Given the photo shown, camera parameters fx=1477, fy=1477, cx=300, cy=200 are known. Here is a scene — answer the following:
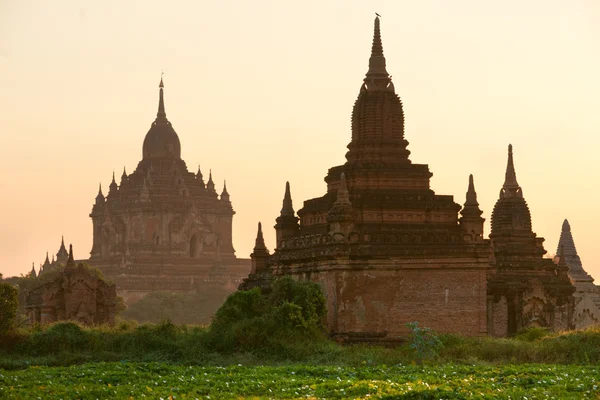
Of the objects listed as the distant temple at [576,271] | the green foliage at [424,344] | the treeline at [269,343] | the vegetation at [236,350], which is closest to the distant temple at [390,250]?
the treeline at [269,343]

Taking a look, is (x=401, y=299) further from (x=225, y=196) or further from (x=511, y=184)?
(x=225, y=196)

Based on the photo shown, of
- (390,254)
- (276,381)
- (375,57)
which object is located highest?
(375,57)

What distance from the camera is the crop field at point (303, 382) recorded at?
2584cm

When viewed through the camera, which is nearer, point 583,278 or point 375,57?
point 375,57

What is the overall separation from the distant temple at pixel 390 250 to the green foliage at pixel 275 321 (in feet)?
3.83

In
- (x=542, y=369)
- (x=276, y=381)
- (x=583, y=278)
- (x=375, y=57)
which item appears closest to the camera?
(x=276, y=381)

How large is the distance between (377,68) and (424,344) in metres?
12.1

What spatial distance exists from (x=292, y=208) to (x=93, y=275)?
1206 centimetres

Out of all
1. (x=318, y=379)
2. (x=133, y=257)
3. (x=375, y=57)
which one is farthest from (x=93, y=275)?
(x=133, y=257)

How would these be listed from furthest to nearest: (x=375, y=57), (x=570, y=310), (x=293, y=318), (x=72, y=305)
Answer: (x=72, y=305) < (x=570, y=310) < (x=375, y=57) < (x=293, y=318)

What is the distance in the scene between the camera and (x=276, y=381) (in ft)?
92.0

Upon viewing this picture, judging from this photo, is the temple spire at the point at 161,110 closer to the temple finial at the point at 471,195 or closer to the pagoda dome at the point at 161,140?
the pagoda dome at the point at 161,140

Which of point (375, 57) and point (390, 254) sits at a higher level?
point (375, 57)

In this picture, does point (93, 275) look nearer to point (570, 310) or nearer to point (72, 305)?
point (72, 305)
